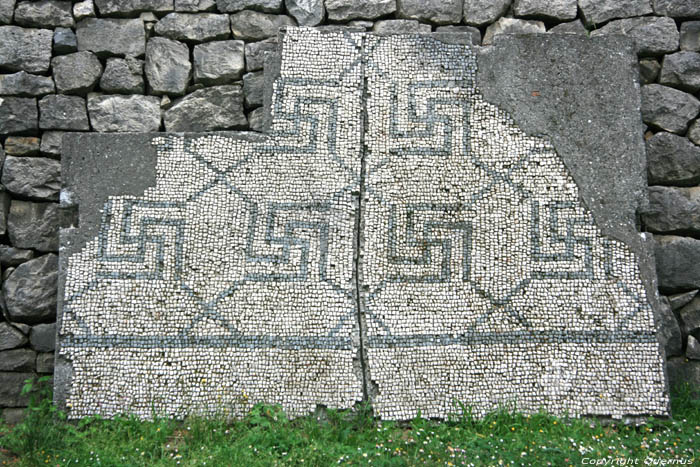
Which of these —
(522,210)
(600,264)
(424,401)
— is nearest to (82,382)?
(424,401)

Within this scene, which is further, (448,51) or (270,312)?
(448,51)

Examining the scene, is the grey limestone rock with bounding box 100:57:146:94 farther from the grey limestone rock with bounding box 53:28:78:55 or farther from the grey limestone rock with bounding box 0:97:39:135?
the grey limestone rock with bounding box 0:97:39:135

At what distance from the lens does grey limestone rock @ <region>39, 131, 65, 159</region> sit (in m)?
3.71

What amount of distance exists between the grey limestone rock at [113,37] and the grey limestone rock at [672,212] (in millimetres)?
3284

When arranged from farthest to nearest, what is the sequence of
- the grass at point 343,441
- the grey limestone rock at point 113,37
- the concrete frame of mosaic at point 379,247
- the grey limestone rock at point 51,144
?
1. the grey limestone rock at point 113,37
2. the grey limestone rock at point 51,144
3. the concrete frame of mosaic at point 379,247
4. the grass at point 343,441

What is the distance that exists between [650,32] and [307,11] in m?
2.17

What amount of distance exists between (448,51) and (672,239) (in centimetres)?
174

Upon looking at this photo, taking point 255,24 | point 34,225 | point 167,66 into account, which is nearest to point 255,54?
point 255,24

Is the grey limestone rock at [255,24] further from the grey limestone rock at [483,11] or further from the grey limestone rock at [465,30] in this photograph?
the grey limestone rock at [483,11]

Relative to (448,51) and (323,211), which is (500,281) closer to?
(323,211)

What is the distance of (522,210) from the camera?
132 inches

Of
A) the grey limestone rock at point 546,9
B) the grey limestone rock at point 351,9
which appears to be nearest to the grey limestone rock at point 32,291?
the grey limestone rock at point 351,9

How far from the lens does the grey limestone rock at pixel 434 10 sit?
12.7 ft

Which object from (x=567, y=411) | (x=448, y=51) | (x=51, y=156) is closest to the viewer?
(x=567, y=411)
